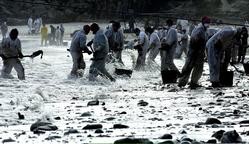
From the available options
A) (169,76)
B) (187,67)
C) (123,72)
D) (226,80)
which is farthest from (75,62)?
(226,80)

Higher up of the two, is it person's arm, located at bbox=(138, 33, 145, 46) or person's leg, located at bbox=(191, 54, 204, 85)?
person's arm, located at bbox=(138, 33, 145, 46)

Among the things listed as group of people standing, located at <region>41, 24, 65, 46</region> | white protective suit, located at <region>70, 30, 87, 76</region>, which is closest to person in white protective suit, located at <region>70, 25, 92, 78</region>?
white protective suit, located at <region>70, 30, 87, 76</region>

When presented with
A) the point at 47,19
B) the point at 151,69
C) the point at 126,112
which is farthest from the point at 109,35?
the point at 47,19

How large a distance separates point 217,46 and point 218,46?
2 cm

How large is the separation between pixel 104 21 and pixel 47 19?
7.35m

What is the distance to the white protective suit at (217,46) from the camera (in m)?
14.1

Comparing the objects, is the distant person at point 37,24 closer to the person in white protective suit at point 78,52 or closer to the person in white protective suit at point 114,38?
the person in white protective suit at point 114,38

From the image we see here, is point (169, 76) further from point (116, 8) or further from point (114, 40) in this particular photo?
point (116, 8)

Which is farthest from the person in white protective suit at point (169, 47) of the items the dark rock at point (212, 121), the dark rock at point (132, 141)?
the dark rock at point (132, 141)

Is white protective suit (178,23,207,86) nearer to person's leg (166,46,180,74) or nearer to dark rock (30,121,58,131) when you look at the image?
person's leg (166,46,180,74)

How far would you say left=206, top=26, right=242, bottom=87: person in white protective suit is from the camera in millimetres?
14062

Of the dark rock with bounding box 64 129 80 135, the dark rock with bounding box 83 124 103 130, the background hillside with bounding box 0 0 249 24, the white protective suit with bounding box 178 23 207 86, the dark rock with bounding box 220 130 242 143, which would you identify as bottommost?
the dark rock with bounding box 83 124 103 130

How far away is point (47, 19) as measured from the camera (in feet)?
202

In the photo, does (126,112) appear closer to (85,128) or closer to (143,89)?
(85,128)
